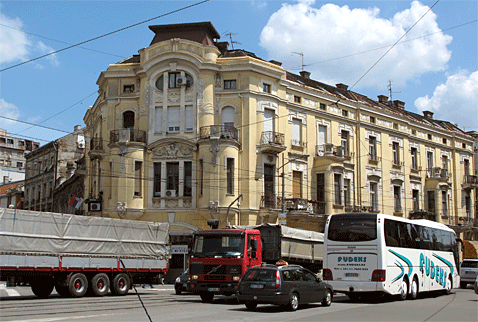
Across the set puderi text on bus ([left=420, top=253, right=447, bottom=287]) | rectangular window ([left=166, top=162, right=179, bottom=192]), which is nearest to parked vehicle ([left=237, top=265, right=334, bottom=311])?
puderi text on bus ([left=420, top=253, right=447, bottom=287])

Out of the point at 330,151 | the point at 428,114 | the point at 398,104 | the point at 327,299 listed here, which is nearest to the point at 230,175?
the point at 330,151

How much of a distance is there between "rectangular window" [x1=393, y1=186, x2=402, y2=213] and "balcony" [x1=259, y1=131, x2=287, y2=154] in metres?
14.3

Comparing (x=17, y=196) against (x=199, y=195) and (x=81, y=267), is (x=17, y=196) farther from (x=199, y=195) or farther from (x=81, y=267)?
(x=81, y=267)

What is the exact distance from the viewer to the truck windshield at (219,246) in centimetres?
1939

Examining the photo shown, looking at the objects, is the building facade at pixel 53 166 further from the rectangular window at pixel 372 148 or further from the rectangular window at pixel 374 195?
the rectangular window at pixel 374 195

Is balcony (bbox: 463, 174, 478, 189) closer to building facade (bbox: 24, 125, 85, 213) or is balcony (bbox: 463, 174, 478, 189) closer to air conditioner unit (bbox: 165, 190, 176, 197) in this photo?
air conditioner unit (bbox: 165, 190, 176, 197)

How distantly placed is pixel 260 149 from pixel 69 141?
99.6 ft

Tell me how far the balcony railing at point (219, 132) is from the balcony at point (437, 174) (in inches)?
913

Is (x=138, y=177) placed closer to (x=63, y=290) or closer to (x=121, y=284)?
(x=121, y=284)

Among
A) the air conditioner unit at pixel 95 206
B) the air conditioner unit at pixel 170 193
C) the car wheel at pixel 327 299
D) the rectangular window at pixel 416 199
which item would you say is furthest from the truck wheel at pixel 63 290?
the rectangular window at pixel 416 199

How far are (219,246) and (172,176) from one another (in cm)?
1658

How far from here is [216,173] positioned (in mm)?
34656

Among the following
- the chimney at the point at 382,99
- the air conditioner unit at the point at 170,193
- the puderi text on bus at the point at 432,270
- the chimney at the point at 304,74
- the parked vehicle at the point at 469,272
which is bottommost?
the parked vehicle at the point at 469,272

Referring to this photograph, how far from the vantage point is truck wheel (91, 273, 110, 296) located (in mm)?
20719
